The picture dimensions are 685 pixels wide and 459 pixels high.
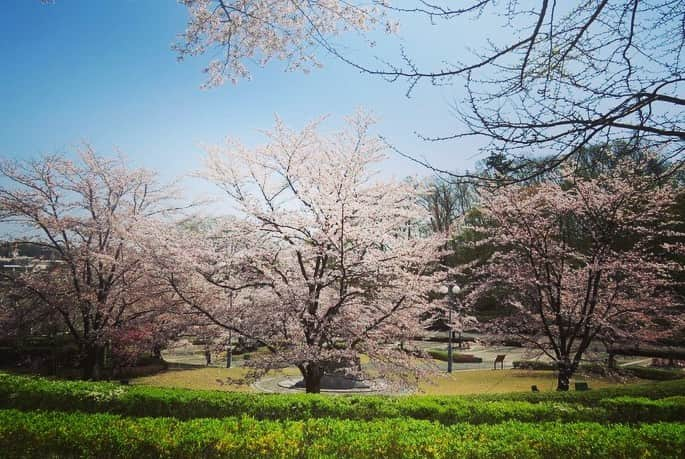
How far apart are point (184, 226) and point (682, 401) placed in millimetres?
14902

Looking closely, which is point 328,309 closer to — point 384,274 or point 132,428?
point 384,274

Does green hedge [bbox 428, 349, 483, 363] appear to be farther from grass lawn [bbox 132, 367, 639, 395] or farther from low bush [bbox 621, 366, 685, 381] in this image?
low bush [bbox 621, 366, 685, 381]

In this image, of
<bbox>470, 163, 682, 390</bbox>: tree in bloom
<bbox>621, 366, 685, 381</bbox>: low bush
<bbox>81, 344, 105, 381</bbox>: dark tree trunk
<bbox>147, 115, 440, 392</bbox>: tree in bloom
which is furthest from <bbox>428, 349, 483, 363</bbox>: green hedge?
<bbox>81, 344, 105, 381</bbox>: dark tree trunk

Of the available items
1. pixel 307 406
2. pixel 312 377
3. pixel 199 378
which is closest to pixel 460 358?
pixel 199 378

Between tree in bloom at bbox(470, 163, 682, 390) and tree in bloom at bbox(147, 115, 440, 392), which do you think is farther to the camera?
tree in bloom at bbox(470, 163, 682, 390)

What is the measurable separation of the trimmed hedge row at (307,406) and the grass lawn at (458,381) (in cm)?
589

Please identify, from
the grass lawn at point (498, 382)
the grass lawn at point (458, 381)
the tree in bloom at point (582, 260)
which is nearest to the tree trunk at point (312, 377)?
the grass lawn at point (458, 381)

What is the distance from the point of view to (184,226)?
48.4ft

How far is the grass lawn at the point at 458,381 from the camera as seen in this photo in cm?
1321

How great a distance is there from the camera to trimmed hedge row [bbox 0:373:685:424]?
618 cm

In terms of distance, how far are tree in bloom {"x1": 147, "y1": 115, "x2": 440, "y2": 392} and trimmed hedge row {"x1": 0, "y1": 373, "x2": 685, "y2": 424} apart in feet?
4.22

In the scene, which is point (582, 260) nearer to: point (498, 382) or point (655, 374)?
point (498, 382)

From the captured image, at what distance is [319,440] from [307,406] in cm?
238

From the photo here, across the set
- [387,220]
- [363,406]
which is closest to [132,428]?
[363,406]
